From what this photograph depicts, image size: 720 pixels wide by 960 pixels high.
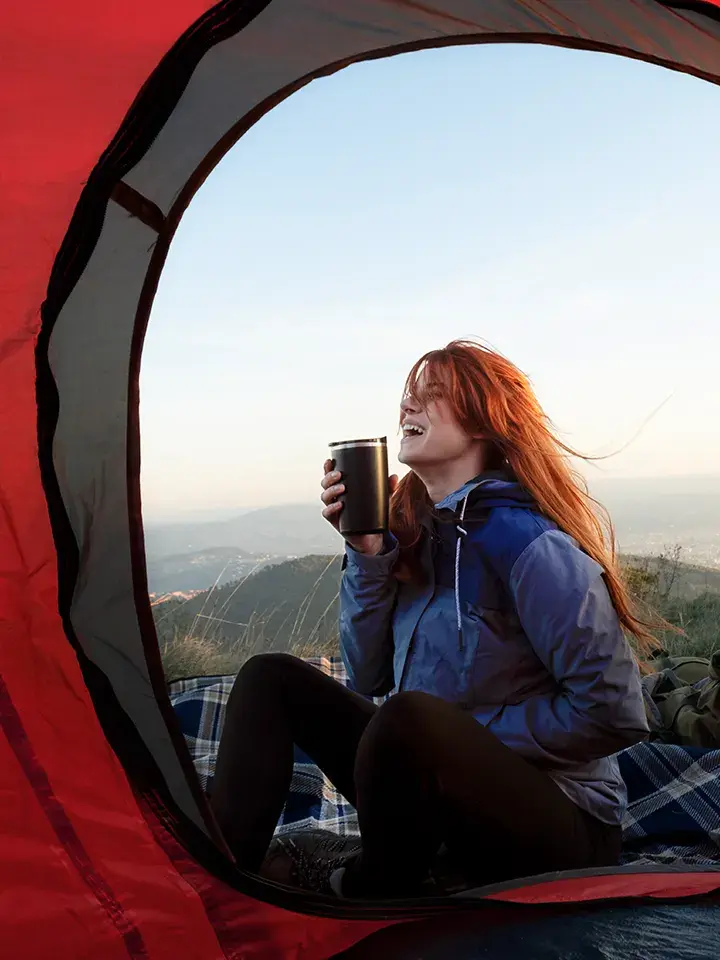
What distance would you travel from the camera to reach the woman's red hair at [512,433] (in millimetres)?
1375

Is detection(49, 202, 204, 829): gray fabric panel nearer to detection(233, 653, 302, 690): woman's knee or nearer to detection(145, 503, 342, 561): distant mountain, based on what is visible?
detection(233, 653, 302, 690): woman's knee

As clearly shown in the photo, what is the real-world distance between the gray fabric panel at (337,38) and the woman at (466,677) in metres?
0.49

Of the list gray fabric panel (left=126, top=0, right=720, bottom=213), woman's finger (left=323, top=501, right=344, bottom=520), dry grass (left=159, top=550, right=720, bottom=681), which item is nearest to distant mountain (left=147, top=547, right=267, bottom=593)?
dry grass (left=159, top=550, right=720, bottom=681)

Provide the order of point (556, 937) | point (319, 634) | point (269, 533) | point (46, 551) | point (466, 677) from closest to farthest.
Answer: point (46, 551), point (556, 937), point (466, 677), point (319, 634), point (269, 533)

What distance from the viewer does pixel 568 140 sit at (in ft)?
13.7

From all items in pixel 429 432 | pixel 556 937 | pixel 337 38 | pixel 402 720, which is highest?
pixel 337 38

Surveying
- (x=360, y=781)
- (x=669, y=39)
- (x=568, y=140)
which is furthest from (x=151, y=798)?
(x=568, y=140)

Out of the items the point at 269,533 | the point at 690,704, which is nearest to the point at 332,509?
the point at 690,704

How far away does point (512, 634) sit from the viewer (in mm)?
1306

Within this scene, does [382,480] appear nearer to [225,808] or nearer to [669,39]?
[225,808]

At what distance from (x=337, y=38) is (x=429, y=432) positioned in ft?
1.93

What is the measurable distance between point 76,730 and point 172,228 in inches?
22.5

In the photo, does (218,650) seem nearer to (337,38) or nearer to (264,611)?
(264,611)

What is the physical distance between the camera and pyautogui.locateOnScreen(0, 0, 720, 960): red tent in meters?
0.95
